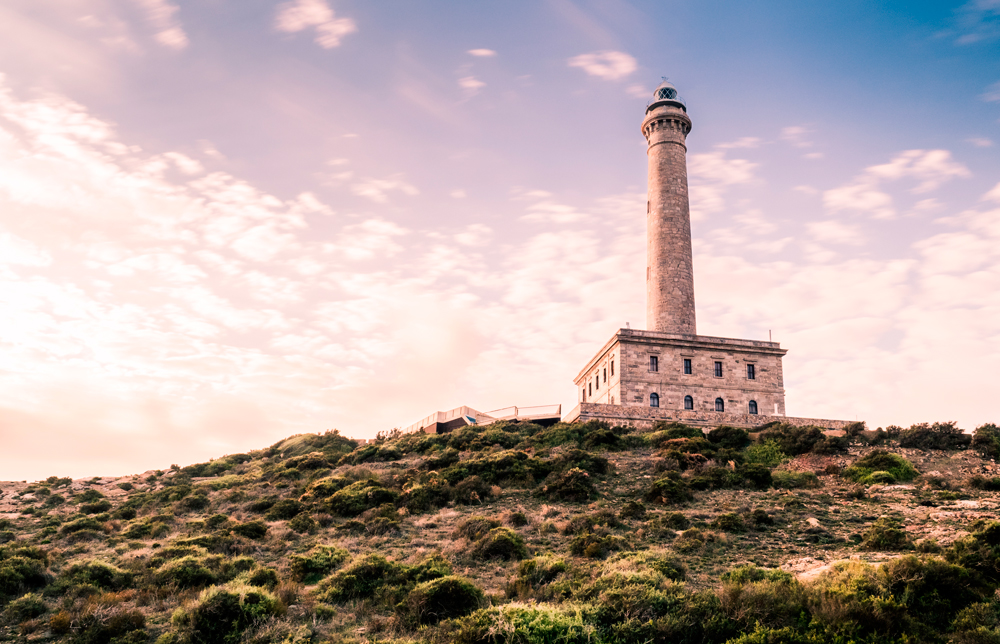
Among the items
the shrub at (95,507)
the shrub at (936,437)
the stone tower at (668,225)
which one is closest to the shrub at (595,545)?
the shrub at (936,437)

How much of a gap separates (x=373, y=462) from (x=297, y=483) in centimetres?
471

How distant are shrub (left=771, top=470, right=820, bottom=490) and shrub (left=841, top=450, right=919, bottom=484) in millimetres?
1373

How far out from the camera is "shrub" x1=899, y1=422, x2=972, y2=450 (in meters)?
28.7

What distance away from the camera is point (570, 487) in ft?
79.6

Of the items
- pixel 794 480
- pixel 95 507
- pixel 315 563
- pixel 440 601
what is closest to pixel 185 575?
pixel 315 563

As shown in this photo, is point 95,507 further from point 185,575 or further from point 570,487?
point 570,487

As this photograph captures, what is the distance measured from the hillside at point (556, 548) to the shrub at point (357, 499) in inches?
3.2

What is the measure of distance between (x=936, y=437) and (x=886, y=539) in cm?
1601

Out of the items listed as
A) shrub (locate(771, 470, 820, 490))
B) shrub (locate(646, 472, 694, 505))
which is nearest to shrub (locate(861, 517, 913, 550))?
shrub (locate(646, 472, 694, 505))

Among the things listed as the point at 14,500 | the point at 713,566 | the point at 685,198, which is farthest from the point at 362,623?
the point at 685,198

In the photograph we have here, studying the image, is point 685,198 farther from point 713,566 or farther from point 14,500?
point 14,500

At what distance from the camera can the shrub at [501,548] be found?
1800 cm

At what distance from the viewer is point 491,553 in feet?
59.5

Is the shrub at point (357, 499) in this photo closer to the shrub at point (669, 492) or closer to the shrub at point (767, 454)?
the shrub at point (669, 492)
